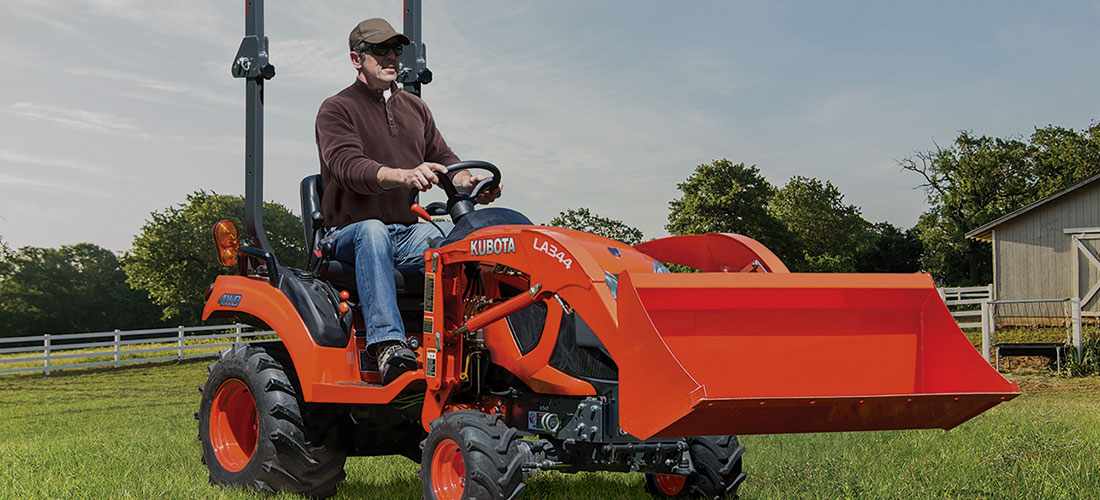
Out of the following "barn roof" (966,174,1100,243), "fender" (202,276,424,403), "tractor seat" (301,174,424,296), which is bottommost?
"fender" (202,276,424,403)

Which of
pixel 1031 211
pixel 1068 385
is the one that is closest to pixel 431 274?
pixel 1068 385

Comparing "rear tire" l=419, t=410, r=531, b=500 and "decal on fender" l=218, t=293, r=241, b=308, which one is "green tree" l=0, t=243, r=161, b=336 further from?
"rear tire" l=419, t=410, r=531, b=500

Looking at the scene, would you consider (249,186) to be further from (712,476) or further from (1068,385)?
(1068,385)

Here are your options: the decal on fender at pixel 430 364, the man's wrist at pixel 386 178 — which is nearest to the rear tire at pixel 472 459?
the decal on fender at pixel 430 364

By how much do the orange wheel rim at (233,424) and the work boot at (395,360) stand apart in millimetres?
1440

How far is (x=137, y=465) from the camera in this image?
680 centimetres

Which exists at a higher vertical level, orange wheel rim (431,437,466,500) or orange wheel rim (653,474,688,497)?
orange wheel rim (431,437,466,500)

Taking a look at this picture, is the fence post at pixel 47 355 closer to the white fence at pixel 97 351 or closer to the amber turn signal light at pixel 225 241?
the white fence at pixel 97 351

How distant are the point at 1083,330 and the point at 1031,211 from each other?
11.1 ft

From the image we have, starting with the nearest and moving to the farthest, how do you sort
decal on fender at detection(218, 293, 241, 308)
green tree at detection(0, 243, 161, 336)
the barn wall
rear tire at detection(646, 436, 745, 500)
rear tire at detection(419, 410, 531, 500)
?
1. rear tire at detection(419, 410, 531, 500)
2. rear tire at detection(646, 436, 745, 500)
3. decal on fender at detection(218, 293, 241, 308)
4. the barn wall
5. green tree at detection(0, 243, 161, 336)

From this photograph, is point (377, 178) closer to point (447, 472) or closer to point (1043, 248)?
point (447, 472)

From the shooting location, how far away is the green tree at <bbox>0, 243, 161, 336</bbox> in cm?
3703

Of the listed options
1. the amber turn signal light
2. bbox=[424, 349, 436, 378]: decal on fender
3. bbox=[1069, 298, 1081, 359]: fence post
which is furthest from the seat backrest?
bbox=[1069, 298, 1081, 359]: fence post

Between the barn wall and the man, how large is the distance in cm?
1859
